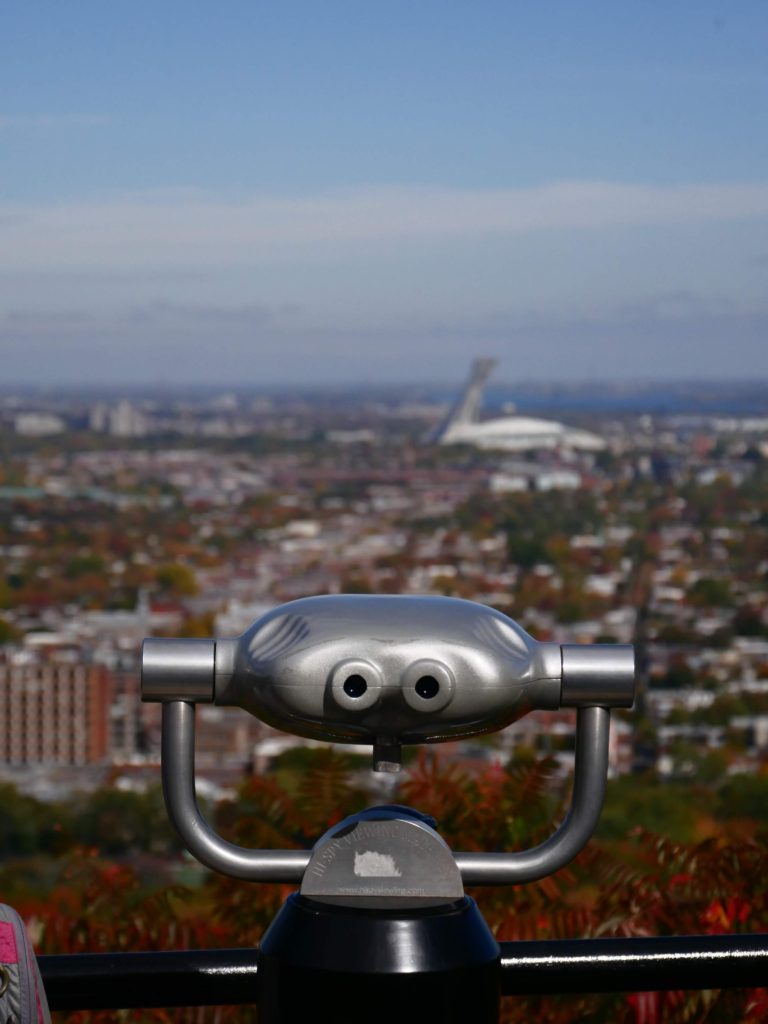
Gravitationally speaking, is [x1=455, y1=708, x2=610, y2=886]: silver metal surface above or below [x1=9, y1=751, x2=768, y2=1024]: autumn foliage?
above

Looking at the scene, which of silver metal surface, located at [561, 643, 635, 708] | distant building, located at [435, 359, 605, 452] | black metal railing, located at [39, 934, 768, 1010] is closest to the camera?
silver metal surface, located at [561, 643, 635, 708]

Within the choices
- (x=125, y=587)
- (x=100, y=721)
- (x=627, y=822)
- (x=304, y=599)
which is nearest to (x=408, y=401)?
(x=125, y=587)

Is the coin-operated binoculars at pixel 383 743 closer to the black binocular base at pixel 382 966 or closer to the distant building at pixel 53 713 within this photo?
the black binocular base at pixel 382 966

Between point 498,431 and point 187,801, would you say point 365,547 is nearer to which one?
point 498,431

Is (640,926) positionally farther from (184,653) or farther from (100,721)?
(100,721)

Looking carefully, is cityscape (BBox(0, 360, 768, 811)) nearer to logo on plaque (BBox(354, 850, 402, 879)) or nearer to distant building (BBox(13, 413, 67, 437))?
distant building (BBox(13, 413, 67, 437))

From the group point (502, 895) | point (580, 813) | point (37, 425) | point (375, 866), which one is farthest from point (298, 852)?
point (37, 425)

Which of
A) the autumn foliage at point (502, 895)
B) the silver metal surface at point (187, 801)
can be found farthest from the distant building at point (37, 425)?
the silver metal surface at point (187, 801)

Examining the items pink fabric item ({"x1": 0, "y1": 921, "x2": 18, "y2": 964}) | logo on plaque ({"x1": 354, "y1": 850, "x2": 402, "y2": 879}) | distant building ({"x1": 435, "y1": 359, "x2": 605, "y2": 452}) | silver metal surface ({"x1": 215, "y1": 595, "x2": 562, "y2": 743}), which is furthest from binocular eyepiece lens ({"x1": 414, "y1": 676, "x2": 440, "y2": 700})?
distant building ({"x1": 435, "y1": 359, "x2": 605, "y2": 452})
